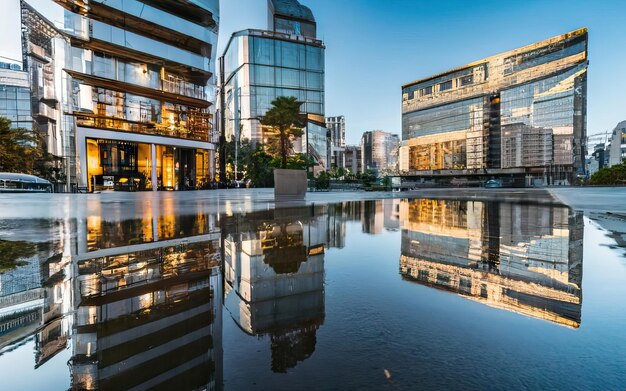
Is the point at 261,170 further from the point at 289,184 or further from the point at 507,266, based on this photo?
the point at 507,266

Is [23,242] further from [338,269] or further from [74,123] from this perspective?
[74,123]

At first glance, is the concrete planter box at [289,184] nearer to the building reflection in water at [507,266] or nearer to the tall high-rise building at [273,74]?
the building reflection in water at [507,266]

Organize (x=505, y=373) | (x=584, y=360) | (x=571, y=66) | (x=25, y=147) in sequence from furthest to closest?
1. (x=571, y=66)
2. (x=25, y=147)
3. (x=584, y=360)
4. (x=505, y=373)

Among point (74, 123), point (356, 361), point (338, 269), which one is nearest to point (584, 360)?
point (356, 361)

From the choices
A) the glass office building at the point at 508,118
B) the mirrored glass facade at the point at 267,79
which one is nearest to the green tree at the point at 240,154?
the mirrored glass facade at the point at 267,79

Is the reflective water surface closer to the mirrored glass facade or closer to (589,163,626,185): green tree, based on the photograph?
the mirrored glass facade

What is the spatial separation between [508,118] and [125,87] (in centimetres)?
9580

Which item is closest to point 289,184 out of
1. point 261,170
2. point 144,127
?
point 261,170

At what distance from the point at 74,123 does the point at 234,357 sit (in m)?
49.3

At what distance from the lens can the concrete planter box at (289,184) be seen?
2223 cm

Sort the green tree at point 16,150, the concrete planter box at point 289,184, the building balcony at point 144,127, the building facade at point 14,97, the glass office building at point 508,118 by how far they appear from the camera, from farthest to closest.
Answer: the glass office building at point 508,118 → the building facade at point 14,97 → the building balcony at point 144,127 → the green tree at point 16,150 → the concrete planter box at point 289,184

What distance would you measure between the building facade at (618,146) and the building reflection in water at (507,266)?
16425 centimetres

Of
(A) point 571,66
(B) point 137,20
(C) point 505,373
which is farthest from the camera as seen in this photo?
(A) point 571,66

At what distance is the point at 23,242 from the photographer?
259 inches
